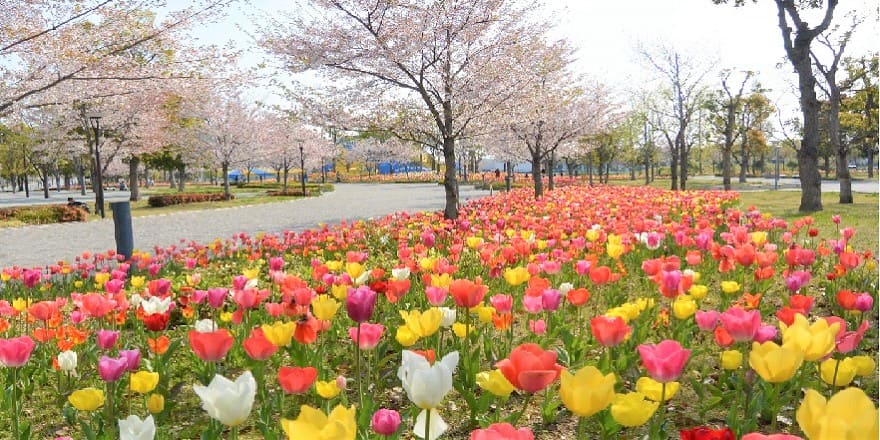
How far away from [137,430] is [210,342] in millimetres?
568

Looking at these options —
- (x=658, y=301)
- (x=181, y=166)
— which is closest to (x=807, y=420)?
(x=658, y=301)

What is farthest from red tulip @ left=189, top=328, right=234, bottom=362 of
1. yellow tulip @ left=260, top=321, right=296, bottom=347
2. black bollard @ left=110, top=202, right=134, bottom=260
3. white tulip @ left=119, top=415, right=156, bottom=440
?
black bollard @ left=110, top=202, right=134, bottom=260

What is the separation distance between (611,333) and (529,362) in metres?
0.78

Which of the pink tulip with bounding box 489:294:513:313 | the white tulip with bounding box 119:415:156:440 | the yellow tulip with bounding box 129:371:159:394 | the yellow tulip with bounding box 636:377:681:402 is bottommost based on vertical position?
the yellow tulip with bounding box 129:371:159:394

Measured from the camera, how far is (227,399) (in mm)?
1366

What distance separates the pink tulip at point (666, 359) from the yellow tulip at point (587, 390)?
0.77 feet

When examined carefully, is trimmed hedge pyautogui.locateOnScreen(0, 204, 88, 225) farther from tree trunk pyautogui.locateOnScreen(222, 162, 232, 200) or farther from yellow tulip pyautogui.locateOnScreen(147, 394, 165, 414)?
yellow tulip pyautogui.locateOnScreen(147, 394, 165, 414)

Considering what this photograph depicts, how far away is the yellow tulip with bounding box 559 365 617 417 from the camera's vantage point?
4.33 ft

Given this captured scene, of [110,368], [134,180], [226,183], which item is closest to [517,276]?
[110,368]

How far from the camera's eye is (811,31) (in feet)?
47.1

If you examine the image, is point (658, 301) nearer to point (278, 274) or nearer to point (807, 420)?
point (278, 274)

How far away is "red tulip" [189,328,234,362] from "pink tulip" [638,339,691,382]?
128cm

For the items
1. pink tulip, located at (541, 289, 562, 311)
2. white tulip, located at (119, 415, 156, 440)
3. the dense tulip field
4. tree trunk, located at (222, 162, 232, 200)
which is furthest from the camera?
tree trunk, located at (222, 162, 232, 200)

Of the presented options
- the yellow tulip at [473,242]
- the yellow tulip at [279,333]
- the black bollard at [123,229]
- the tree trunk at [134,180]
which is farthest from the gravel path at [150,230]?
the tree trunk at [134,180]
